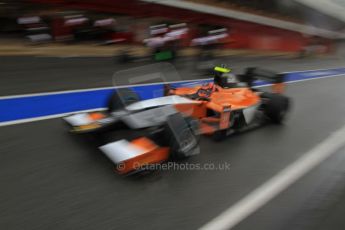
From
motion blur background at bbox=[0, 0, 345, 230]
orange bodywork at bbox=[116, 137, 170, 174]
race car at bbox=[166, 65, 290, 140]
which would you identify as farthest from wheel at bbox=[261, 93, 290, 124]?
orange bodywork at bbox=[116, 137, 170, 174]

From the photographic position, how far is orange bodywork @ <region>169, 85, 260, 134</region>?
188 inches

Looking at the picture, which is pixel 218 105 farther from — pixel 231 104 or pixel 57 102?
pixel 57 102

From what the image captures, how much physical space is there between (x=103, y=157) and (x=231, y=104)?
2.00m

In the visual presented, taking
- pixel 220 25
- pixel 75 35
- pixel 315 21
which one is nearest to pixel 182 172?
pixel 75 35

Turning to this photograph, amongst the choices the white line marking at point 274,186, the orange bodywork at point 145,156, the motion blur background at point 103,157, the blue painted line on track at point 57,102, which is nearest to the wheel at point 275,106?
the motion blur background at point 103,157

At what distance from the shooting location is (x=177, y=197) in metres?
3.58

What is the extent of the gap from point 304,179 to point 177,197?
159 centimetres

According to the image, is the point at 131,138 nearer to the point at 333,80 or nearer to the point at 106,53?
the point at 106,53

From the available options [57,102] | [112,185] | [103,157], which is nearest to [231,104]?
[103,157]

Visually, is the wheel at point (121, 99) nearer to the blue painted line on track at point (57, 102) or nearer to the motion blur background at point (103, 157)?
the blue painted line on track at point (57, 102)

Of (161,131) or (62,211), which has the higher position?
(161,131)

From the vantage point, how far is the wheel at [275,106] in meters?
5.68

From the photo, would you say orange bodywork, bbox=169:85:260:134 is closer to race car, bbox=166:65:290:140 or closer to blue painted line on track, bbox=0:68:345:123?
race car, bbox=166:65:290:140

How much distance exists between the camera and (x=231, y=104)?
16.9 feet
